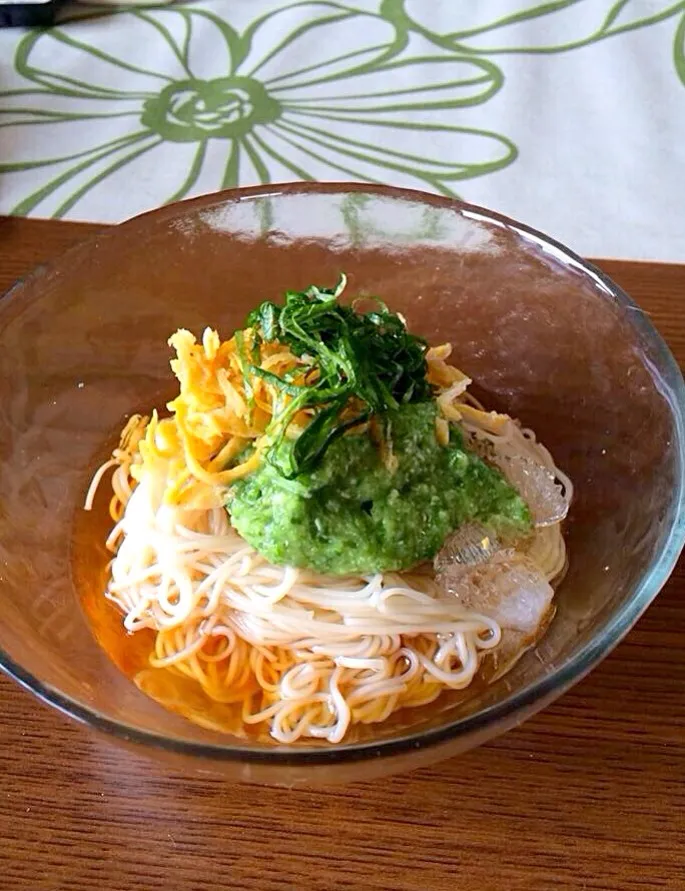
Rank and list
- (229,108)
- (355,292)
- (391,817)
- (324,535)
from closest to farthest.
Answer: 1. (391,817)
2. (324,535)
3. (355,292)
4. (229,108)

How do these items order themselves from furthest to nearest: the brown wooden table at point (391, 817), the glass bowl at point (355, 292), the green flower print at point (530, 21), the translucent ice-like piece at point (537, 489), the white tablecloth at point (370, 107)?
1. the green flower print at point (530, 21)
2. the white tablecloth at point (370, 107)
3. the translucent ice-like piece at point (537, 489)
4. the glass bowl at point (355, 292)
5. the brown wooden table at point (391, 817)

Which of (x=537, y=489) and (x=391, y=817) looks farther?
(x=537, y=489)

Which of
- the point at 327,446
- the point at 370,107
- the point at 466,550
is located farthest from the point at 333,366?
the point at 370,107

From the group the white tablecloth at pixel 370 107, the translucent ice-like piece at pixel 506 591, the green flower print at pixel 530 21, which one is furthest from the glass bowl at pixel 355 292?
the green flower print at pixel 530 21

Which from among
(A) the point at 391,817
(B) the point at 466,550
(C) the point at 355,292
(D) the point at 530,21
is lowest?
(A) the point at 391,817

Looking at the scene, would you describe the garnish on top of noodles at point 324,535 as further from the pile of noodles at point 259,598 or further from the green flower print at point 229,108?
the green flower print at point 229,108

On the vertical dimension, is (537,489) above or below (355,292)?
below

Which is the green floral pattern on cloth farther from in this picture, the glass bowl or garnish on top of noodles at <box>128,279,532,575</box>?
garnish on top of noodles at <box>128,279,532,575</box>

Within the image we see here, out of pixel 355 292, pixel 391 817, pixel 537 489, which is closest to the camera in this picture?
pixel 391 817

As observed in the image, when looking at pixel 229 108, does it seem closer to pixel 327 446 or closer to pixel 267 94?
pixel 267 94
